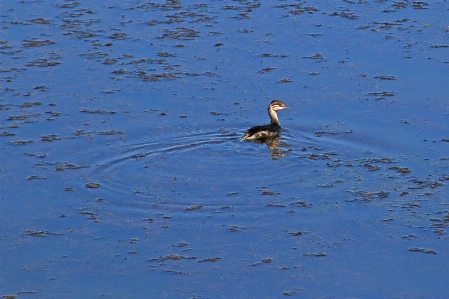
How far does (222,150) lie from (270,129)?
101 cm

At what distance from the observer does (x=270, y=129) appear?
1391 centimetres

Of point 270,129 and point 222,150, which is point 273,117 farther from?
point 222,150

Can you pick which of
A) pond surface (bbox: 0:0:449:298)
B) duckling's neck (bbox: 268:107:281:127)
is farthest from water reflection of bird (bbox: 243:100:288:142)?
pond surface (bbox: 0:0:449:298)

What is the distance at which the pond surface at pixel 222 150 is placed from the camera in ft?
31.4

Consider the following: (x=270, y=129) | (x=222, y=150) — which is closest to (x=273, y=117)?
(x=270, y=129)

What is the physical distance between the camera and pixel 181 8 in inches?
766

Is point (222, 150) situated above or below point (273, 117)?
below

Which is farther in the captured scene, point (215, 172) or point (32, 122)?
point (32, 122)

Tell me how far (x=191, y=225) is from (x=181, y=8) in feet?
31.7

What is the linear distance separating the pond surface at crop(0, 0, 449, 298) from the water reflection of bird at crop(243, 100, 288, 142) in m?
0.17

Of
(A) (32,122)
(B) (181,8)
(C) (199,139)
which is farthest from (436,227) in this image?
(B) (181,8)

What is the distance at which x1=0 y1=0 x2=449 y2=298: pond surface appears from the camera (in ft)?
31.4

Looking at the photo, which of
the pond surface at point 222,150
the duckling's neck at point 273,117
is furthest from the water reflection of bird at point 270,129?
the pond surface at point 222,150

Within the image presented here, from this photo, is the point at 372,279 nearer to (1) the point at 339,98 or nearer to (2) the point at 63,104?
(1) the point at 339,98
